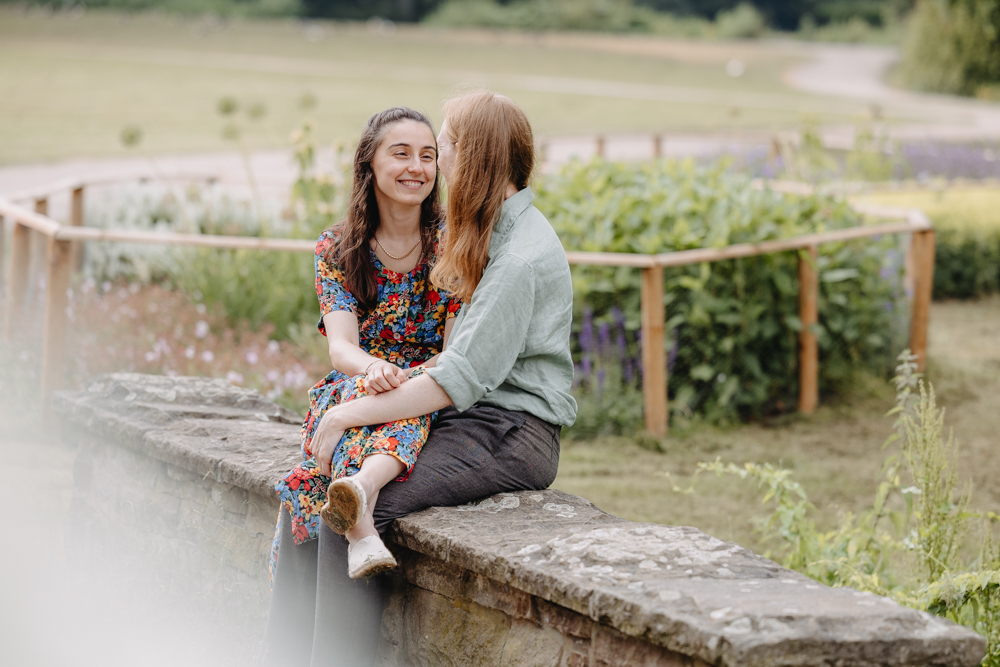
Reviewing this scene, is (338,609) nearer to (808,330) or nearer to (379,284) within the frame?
(379,284)

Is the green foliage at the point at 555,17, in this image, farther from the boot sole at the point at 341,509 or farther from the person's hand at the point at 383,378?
the boot sole at the point at 341,509

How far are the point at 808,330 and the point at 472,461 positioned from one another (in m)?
3.63

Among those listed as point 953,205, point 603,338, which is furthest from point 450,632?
point 953,205

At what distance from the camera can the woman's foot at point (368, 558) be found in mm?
2211

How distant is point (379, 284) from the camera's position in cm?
277

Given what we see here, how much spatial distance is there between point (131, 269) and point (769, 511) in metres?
4.39

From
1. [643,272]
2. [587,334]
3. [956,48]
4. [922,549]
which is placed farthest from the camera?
[956,48]

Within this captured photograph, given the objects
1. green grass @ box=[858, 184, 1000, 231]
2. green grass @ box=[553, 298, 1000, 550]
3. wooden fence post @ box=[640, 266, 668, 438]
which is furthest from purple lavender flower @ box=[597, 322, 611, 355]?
green grass @ box=[858, 184, 1000, 231]

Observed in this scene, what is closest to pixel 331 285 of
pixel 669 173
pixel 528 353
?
pixel 528 353

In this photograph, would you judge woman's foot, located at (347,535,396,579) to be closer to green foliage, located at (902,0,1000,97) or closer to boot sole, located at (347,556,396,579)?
boot sole, located at (347,556,396,579)

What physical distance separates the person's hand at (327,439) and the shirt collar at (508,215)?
55 cm

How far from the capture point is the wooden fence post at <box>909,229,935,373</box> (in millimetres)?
6211

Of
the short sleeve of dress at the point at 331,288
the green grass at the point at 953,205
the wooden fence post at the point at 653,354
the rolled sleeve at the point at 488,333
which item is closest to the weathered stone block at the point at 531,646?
the rolled sleeve at the point at 488,333

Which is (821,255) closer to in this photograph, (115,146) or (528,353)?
(528,353)
